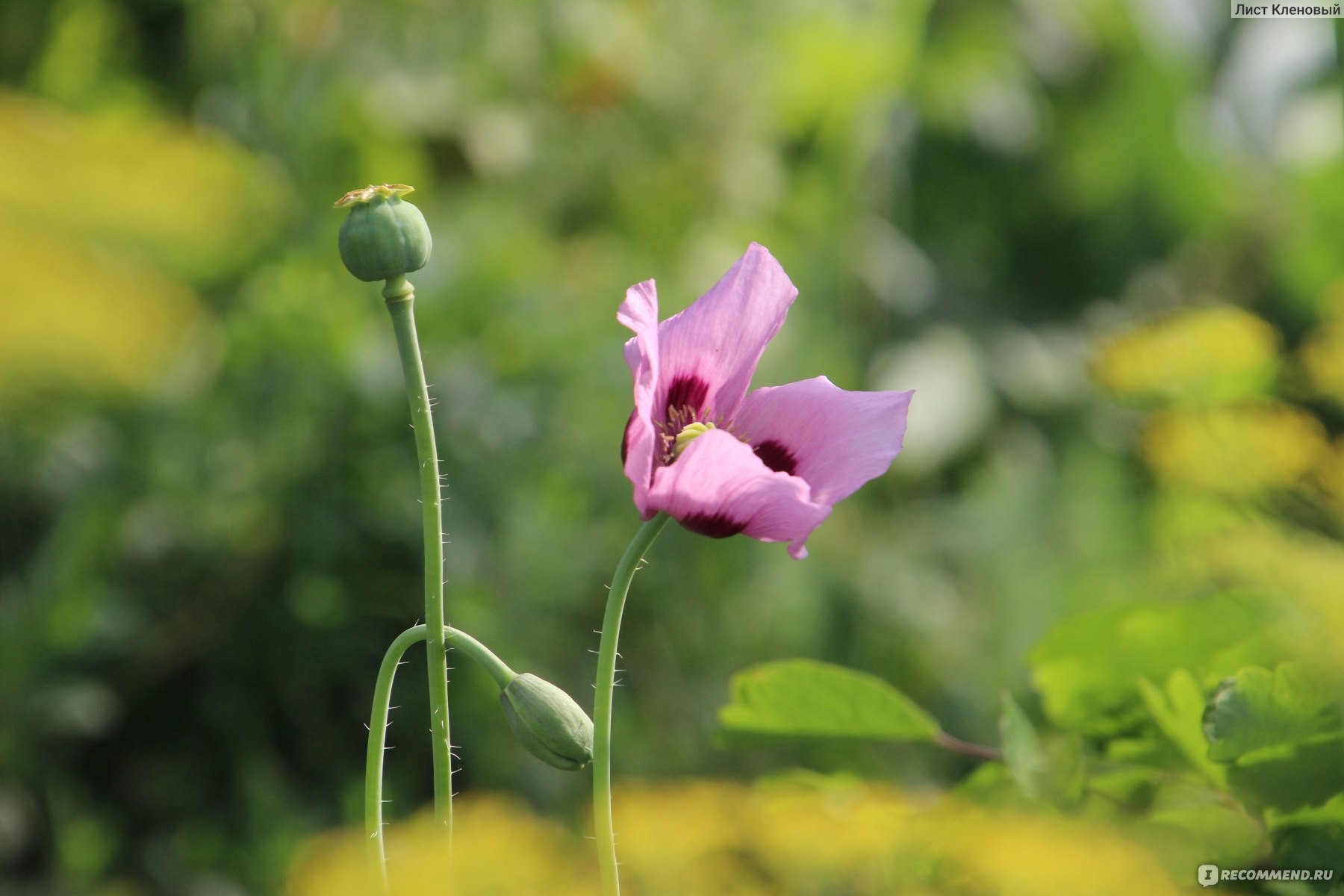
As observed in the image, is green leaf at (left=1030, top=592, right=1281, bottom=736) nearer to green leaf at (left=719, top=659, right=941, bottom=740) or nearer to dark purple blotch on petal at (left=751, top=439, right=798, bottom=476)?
green leaf at (left=719, top=659, right=941, bottom=740)

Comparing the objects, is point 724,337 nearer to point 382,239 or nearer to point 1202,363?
point 382,239

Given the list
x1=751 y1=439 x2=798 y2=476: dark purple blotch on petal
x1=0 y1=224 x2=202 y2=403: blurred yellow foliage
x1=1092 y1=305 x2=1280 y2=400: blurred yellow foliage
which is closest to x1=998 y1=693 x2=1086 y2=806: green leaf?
x1=751 y1=439 x2=798 y2=476: dark purple blotch on petal

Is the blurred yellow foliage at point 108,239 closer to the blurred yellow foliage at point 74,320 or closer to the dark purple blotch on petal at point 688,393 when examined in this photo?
the blurred yellow foliage at point 74,320

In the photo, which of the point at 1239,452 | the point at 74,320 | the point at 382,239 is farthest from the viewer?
the point at 74,320

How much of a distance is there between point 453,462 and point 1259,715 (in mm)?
775

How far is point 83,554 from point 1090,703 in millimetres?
746

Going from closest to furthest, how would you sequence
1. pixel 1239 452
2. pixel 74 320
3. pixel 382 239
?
pixel 382 239 → pixel 1239 452 → pixel 74 320

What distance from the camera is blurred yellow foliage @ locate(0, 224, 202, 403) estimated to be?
2.91 feet

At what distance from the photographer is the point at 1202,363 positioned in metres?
0.56

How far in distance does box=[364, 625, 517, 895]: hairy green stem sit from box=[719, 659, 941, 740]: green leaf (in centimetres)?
13

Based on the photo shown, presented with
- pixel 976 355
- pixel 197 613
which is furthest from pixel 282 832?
pixel 976 355

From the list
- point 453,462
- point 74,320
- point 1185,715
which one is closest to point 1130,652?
point 1185,715

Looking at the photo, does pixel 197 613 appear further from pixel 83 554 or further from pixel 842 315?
pixel 842 315

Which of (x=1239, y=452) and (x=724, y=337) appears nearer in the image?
(x=724, y=337)
